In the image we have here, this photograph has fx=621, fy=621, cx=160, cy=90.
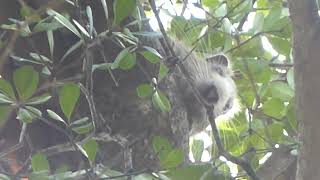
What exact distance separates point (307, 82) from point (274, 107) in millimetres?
509

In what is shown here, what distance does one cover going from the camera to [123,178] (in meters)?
1.22

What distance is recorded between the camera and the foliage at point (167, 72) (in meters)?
1.20

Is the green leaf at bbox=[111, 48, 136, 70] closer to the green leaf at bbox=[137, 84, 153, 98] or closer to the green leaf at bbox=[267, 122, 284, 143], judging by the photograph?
the green leaf at bbox=[137, 84, 153, 98]

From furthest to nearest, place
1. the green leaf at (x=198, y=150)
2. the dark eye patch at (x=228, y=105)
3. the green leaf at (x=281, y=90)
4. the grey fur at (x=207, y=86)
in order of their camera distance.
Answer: the dark eye patch at (x=228, y=105) → the grey fur at (x=207, y=86) → the green leaf at (x=281, y=90) → the green leaf at (x=198, y=150)

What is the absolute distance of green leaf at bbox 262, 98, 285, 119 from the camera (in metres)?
1.57

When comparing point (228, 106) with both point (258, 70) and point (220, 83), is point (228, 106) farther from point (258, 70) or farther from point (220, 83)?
point (258, 70)

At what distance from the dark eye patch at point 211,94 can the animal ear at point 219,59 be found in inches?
4.2

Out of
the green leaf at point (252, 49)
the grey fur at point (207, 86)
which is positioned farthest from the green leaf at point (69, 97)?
the grey fur at point (207, 86)

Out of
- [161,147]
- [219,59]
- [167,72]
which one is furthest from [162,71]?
[219,59]

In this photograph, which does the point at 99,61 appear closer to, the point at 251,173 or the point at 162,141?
the point at 162,141

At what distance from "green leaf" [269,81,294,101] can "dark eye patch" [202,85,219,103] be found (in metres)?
0.48

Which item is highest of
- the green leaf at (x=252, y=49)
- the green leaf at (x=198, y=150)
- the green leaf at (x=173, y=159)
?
the green leaf at (x=252, y=49)

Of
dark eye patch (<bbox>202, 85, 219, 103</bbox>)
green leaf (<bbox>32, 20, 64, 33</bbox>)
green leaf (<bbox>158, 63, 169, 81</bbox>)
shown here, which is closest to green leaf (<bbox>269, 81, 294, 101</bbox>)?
green leaf (<bbox>158, 63, 169, 81</bbox>)

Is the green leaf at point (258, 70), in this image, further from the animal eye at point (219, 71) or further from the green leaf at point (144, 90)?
the animal eye at point (219, 71)
